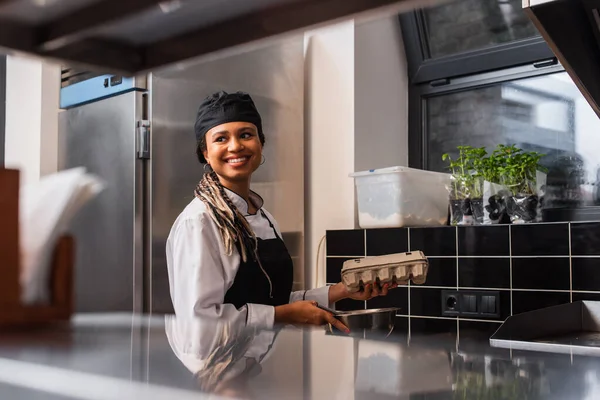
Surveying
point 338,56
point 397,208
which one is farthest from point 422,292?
point 338,56

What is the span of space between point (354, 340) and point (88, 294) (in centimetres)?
175

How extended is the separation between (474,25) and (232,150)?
3.58ft

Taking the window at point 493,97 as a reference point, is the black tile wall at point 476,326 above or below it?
below

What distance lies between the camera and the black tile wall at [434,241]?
207cm

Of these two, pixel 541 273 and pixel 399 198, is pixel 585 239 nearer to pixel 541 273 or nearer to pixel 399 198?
pixel 541 273

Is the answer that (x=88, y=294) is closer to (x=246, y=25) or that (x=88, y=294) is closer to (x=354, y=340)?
(x=354, y=340)

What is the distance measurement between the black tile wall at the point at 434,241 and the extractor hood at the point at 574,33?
41.5 inches

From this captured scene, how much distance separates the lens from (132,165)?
1.98 metres

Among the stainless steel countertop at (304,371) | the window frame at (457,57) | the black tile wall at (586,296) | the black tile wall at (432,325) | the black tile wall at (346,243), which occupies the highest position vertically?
the window frame at (457,57)

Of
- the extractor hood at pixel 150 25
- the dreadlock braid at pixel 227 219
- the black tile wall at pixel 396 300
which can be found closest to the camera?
the extractor hood at pixel 150 25

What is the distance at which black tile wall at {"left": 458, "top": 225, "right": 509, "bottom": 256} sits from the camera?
1974 mm

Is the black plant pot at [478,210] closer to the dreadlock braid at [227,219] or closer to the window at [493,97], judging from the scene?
the window at [493,97]

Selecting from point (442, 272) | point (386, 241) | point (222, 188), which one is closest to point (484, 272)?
point (442, 272)

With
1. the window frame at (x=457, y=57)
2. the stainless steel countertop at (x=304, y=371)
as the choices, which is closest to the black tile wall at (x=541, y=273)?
the window frame at (x=457, y=57)
